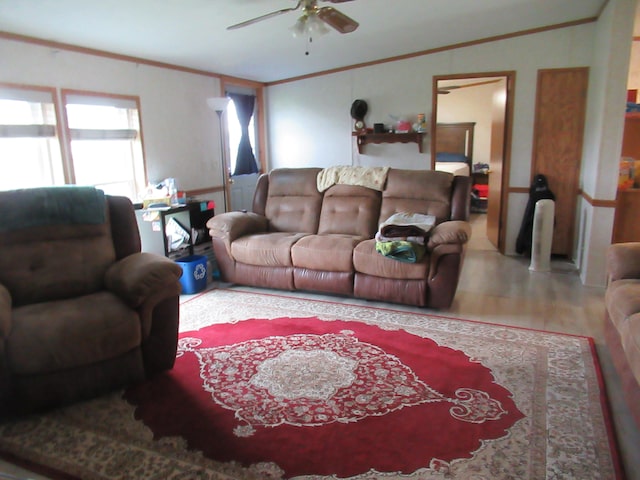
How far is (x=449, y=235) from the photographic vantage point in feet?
11.2

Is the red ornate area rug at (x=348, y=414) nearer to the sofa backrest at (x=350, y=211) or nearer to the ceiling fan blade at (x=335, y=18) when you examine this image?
the sofa backrest at (x=350, y=211)

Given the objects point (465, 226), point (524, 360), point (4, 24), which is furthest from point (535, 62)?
point (4, 24)

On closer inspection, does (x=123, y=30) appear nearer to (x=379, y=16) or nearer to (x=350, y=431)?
(x=379, y=16)

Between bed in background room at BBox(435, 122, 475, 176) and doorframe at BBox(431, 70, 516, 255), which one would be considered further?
bed in background room at BBox(435, 122, 475, 176)

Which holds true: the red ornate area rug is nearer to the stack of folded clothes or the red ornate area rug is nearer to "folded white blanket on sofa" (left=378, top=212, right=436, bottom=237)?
the stack of folded clothes

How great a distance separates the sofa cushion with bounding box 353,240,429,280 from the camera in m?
3.50

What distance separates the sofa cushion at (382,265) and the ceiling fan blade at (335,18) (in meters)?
1.60

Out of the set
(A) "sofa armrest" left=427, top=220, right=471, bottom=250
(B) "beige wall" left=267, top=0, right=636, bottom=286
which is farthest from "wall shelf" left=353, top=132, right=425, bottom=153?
(A) "sofa armrest" left=427, top=220, right=471, bottom=250

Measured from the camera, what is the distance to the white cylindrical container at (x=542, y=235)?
4.49 meters

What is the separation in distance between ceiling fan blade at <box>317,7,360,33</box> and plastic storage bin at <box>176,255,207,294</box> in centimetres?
226

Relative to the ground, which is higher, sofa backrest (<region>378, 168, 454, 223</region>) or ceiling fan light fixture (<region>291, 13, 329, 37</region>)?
ceiling fan light fixture (<region>291, 13, 329, 37</region>)

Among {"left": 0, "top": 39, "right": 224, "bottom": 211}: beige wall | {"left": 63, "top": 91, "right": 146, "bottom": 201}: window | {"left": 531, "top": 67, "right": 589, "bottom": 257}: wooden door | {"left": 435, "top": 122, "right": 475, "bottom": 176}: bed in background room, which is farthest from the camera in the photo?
{"left": 435, "top": 122, "right": 475, "bottom": 176}: bed in background room

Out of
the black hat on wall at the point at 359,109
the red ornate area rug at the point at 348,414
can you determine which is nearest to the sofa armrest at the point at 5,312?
the red ornate area rug at the point at 348,414

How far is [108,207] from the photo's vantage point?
2984 mm
